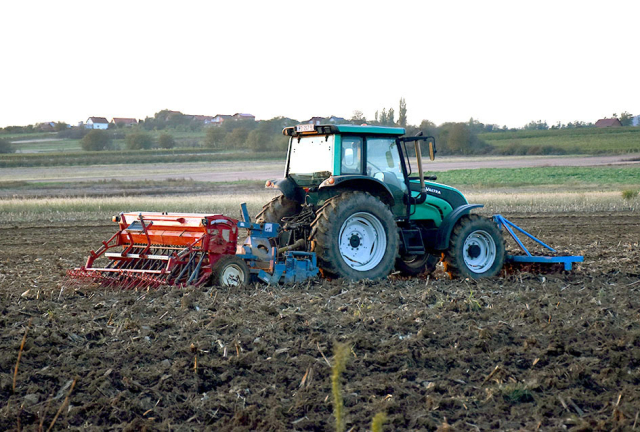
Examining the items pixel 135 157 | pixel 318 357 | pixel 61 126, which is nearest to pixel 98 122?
pixel 61 126

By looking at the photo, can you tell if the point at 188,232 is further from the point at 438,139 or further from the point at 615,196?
the point at 438,139

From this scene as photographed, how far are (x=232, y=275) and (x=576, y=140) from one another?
60561mm

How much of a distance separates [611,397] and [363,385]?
5.39 feet

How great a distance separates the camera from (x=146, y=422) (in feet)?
13.5

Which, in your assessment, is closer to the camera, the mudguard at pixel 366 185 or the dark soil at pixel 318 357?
the dark soil at pixel 318 357

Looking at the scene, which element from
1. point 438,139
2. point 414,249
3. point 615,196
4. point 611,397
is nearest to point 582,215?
point 615,196

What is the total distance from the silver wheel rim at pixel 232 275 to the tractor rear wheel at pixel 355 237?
94cm

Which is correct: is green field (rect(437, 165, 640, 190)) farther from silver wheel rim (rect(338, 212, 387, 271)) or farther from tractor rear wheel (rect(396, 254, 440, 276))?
silver wheel rim (rect(338, 212, 387, 271))

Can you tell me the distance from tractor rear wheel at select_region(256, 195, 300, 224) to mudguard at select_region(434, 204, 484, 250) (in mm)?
1953

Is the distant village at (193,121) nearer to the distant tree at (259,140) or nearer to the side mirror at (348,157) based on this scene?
the distant tree at (259,140)

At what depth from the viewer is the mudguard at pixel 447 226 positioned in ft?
29.1

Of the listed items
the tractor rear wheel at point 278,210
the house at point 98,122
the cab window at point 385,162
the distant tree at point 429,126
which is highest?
the house at point 98,122

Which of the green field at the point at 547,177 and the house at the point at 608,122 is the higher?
the house at the point at 608,122

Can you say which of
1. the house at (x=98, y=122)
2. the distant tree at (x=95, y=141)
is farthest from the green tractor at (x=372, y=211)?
the house at (x=98, y=122)
